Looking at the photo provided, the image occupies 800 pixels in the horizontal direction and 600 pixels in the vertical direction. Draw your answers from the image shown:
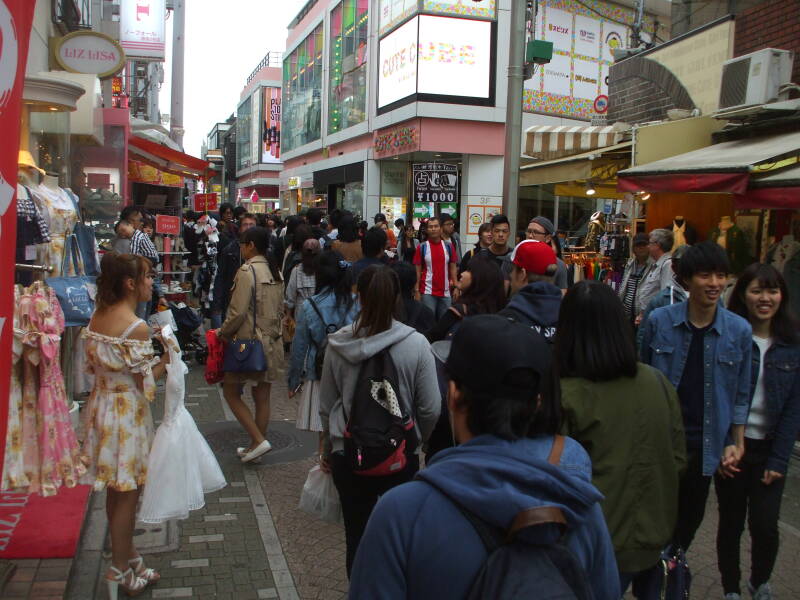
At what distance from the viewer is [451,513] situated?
1.50m

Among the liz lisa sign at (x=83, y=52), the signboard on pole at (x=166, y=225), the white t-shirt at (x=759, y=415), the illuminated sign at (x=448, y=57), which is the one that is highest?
the illuminated sign at (x=448, y=57)

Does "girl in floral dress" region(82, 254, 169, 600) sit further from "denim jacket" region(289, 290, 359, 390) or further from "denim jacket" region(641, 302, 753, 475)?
"denim jacket" region(641, 302, 753, 475)

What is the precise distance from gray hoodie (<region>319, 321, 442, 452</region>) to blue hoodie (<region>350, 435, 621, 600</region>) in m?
1.89

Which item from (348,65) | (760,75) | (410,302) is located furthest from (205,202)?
(348,65)

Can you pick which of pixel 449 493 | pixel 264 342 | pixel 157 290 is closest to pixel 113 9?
pixel 157 290

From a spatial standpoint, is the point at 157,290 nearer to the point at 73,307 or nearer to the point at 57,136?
the point at 57,136

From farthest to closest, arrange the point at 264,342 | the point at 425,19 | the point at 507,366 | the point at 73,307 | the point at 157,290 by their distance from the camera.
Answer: the point at 425,19 → the point at 157,290 → the point at 264,342 → the point at 73,307 → the point at 507,366

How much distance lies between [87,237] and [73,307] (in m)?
1.46

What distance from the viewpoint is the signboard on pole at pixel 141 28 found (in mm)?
16547

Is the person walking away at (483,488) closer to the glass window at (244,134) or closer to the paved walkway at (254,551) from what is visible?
the paved walkway at (254,551)

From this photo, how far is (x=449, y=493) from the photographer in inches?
59.2

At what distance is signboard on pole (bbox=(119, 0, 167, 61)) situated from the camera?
16547 millimetres

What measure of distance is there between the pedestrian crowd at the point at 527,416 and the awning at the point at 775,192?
7.26 feet

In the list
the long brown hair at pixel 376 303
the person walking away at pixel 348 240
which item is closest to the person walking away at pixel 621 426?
the long brown hair at pixel 376 303
